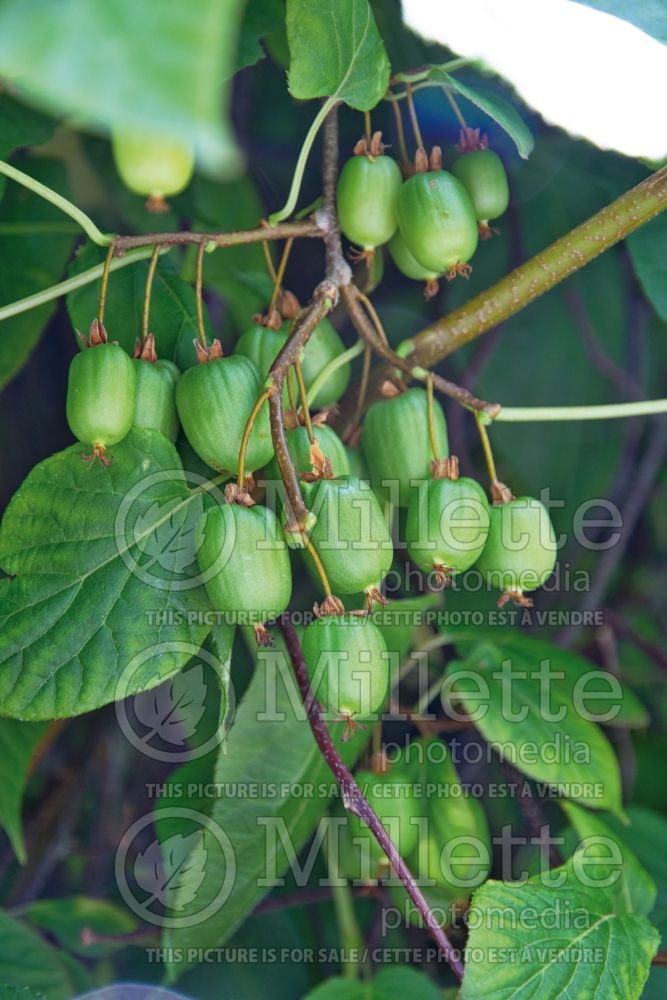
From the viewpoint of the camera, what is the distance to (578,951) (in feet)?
3.35

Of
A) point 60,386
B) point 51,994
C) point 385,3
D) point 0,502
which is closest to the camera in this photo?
point 51,994

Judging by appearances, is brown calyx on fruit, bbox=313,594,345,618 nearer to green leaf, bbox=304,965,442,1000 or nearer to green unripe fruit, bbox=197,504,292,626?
green unripe fruit, bbox=197,504,292,626

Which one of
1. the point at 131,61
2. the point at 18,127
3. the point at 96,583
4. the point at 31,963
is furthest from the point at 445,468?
the point at 31,963

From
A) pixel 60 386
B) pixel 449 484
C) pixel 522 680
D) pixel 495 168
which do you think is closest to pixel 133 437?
pixel 449 484

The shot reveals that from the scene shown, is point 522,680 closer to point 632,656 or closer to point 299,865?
point 299,865

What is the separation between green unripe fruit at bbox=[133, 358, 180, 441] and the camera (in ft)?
3.14

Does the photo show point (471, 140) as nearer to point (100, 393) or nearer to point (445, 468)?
point (445, 468)

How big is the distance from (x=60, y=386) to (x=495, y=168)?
3.35ft

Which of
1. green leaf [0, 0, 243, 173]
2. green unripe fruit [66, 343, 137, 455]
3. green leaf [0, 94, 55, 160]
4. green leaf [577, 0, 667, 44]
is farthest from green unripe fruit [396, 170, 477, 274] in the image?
green leaf [0, 0, 243, 173]

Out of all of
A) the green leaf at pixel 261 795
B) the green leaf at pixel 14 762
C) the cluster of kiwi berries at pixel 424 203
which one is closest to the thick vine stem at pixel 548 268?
the cluster of kiwi berries at pixel 424 203

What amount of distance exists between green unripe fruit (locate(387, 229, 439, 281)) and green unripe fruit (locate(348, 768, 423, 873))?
593 mm

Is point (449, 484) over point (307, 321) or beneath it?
beneath

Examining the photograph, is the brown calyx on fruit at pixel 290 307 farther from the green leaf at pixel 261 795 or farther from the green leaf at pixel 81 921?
the green leaf at pixel 81 921

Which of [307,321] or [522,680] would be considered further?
[522,680]
